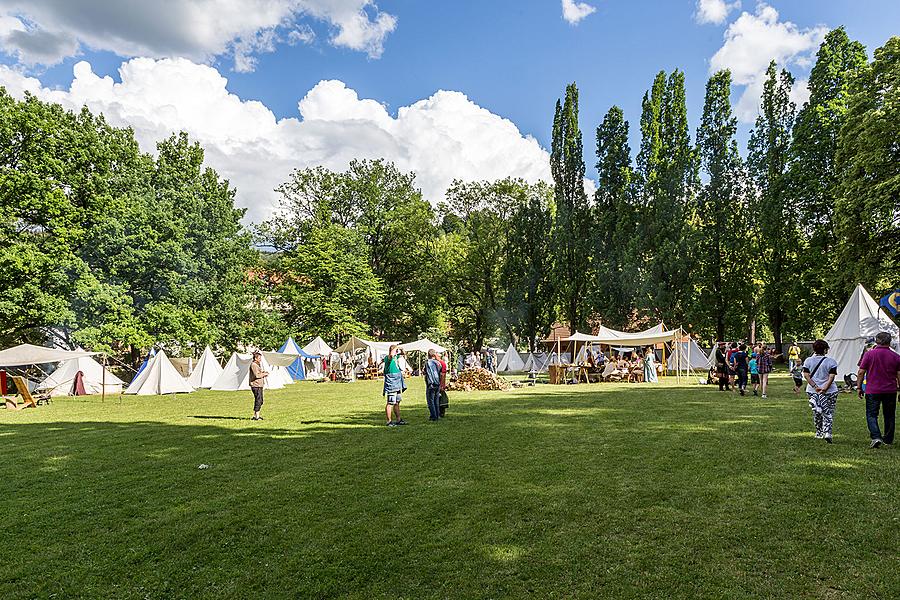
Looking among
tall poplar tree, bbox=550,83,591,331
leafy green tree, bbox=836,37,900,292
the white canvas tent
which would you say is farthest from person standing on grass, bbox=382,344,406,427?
the white canvas tent

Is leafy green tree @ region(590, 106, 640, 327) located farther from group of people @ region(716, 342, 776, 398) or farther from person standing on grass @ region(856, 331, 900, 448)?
person standing on grass @ region(856, 331, 900, 448)

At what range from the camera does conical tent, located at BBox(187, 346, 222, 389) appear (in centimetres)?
2572

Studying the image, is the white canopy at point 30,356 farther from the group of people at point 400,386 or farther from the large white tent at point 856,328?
the large white tent at point 856,328

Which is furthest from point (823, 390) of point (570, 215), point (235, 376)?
point (570, 215)

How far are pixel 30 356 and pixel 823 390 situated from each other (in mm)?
Answer: 24253

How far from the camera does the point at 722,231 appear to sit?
1314 inches

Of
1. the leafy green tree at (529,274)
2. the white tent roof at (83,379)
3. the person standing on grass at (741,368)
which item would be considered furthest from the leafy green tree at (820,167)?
the white tent roof at (83,379)

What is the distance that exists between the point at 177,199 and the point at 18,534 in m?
30.1

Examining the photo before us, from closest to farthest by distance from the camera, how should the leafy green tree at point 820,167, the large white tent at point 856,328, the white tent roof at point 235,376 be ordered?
1. the large white tent at point 856,328
2. the white tent roof at point 235,376
3. the leafy green tree at point 820,167

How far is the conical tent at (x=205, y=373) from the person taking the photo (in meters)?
25.7

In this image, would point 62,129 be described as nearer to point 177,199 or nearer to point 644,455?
point 177,199

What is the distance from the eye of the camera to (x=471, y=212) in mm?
44625

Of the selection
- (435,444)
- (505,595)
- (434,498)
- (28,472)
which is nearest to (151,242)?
(28,472)

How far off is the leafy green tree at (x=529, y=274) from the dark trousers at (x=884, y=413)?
31.0 m
